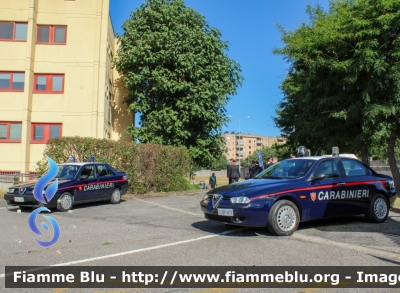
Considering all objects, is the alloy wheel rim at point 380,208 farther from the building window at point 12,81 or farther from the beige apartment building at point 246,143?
the beige apartment building at point 246,143

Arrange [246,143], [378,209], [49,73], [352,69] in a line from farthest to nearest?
1. [246,143]
2. [49,73]
3. [352,69]
4. [378,209]

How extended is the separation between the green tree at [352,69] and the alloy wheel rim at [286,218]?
8.99 meters

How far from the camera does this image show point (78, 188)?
1248cm

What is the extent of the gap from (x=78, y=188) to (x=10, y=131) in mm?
13148

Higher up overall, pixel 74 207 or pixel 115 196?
pixel 115 196

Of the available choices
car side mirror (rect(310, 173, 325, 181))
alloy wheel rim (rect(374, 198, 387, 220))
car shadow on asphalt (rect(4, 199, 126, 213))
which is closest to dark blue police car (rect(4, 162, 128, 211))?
car shadow on asphalt (rect(4, 199, 126, 213))


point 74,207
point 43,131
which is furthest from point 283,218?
point 43,131

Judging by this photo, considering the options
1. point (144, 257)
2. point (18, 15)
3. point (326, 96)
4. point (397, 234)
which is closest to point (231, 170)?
point (326, 96)

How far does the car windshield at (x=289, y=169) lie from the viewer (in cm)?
808

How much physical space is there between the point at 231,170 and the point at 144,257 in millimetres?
14408

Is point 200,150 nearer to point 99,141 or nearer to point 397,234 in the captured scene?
point 99,141

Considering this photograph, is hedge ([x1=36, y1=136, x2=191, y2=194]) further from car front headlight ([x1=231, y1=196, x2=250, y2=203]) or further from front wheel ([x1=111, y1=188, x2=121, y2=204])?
car front headlight ([x1=231, y1=196, x2=250, y2=203])

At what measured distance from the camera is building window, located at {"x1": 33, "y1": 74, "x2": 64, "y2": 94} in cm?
2402

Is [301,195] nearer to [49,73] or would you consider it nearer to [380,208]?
[380,208]
